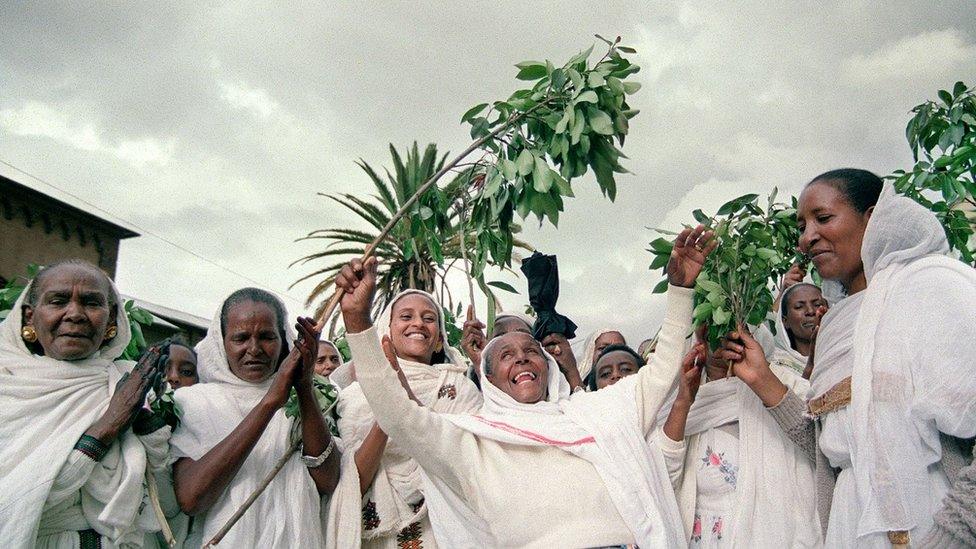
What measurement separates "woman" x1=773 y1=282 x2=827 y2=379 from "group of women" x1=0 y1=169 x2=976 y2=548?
0.90 metres

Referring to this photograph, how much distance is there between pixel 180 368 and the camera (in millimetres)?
4797

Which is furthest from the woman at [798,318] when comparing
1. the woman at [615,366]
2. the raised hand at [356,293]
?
the raised hand at [356,293]

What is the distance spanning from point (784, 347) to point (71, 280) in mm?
4032

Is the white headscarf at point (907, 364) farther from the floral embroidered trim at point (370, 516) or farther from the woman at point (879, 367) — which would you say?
the floral embroidered trim at point (370, 516)

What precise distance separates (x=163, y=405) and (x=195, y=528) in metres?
0.58

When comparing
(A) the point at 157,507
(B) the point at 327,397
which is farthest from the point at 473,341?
(A) the point at 157,507

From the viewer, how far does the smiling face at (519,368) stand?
3.50 m

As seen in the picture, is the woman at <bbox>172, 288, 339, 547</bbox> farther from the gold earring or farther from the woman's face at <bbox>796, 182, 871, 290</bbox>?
the woman's face at <bbox>796, 182, 871, 290</bbox>

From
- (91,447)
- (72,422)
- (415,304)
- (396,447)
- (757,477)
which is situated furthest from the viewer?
(415,304)

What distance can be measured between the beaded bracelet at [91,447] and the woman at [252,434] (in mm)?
377

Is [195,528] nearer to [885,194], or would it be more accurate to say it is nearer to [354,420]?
[354,420]

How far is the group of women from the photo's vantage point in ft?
8.59

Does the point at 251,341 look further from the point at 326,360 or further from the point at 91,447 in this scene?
the point at 326,360

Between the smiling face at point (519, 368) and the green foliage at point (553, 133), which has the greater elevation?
the green foliage at point (553, 133)
